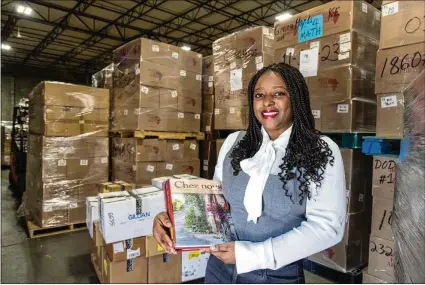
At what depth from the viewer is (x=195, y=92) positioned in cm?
410

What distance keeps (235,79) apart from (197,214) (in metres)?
2.40

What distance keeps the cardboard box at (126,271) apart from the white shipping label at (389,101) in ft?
7.79

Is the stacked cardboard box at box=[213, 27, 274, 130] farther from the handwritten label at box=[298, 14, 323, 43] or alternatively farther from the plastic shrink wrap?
the plastic shrink wrap

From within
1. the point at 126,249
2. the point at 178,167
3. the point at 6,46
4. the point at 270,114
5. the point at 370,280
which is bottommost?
the point at 370,280

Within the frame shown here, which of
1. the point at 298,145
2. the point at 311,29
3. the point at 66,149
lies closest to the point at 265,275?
the point at 298,145

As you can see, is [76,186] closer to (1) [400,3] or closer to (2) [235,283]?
(2) [235,283]

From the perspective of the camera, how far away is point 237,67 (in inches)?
130

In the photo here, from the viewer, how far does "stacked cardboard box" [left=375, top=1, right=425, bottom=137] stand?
6.50 feet

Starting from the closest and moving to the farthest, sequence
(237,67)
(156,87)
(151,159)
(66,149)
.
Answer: (237,67), (156,87), (151,159), (66,149)

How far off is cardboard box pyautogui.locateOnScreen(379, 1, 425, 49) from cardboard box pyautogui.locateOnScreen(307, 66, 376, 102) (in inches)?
13.0

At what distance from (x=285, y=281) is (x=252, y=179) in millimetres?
415

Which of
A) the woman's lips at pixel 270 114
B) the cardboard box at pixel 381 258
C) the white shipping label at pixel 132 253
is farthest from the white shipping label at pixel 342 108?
the white shipping label at pixel 132 253

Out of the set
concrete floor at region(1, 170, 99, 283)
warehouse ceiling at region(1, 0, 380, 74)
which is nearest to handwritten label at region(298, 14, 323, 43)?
concrete floor at region(1, 170, 99, 283)

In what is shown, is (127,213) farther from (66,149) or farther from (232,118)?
(66,149)
